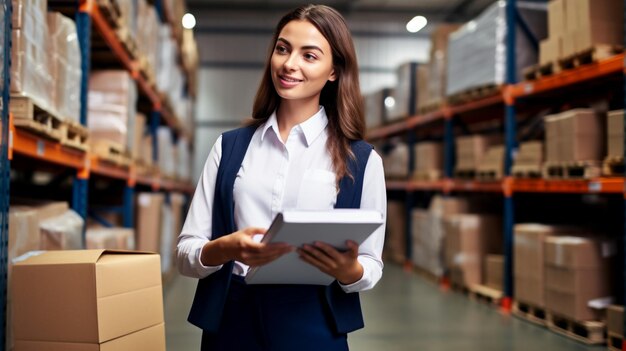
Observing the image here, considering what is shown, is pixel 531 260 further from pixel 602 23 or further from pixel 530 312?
pixel 602 23

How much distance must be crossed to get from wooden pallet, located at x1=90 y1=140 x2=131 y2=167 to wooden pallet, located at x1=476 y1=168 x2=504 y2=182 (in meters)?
3.87

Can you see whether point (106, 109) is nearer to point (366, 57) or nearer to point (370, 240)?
point (370, 240)

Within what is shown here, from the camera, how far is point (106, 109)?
201 inches

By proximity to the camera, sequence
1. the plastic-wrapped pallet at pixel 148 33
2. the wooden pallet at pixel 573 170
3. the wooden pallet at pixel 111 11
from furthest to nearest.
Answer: the plastic-wrapped pallet at pixel 148 33, the wooden pallet at pixel 573 170, the wooden pallet at pixel 111 11

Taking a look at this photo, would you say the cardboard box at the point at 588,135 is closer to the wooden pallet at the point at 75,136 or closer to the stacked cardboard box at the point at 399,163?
the wooden pallet at the point at 75,136

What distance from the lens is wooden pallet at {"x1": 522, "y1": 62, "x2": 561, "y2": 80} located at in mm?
5469

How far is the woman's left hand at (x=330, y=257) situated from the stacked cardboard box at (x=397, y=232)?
9.05m

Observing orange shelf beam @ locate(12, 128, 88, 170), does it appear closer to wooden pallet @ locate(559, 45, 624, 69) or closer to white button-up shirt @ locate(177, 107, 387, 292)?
white button-up shirt @ locate(177, 107, 387, 292)

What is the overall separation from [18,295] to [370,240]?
1.49 metres

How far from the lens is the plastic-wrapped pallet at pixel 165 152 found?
8260 mm

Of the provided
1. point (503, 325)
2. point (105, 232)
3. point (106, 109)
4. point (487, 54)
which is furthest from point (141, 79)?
point (503, 325)

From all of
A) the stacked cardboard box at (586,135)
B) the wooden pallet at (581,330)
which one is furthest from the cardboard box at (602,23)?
the wooden pallet at (581,330)

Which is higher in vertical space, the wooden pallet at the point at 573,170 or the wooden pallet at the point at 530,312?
the wooden pallet at the point at 573,170

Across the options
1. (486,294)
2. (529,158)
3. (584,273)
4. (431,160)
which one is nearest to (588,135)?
(529,158)
